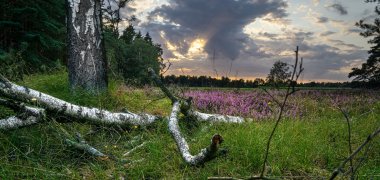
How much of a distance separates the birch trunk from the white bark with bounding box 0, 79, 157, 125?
2.72 m

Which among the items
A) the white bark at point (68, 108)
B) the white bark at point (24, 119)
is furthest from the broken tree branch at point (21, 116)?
the white bark at point (68, 108)

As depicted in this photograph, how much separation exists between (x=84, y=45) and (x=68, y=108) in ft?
11.3

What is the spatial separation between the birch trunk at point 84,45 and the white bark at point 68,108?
2.72m

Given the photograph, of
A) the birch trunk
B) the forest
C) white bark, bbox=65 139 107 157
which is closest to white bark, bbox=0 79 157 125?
the forest

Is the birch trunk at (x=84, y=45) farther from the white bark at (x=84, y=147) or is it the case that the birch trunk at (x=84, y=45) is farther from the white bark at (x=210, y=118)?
the white bark at (x=84, y=147)

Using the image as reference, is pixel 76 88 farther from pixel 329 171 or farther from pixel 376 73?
pixel 376 73

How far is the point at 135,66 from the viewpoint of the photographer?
51000mm

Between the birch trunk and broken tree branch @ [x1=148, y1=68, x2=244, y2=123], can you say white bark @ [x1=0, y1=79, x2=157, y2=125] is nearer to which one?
broken tree branch @ [x1=148, y1=68, x2=244, y2=123]

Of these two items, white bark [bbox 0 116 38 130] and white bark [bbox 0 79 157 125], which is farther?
white bark [bbox 0 79 157 125]

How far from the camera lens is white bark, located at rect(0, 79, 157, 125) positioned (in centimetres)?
559

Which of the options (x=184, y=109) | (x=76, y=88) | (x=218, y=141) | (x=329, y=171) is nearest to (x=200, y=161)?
(x=218, y=141)

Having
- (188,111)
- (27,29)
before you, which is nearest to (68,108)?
(188,111)

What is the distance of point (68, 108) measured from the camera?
576 centimetres

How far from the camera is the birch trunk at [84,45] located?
8.79 metres
